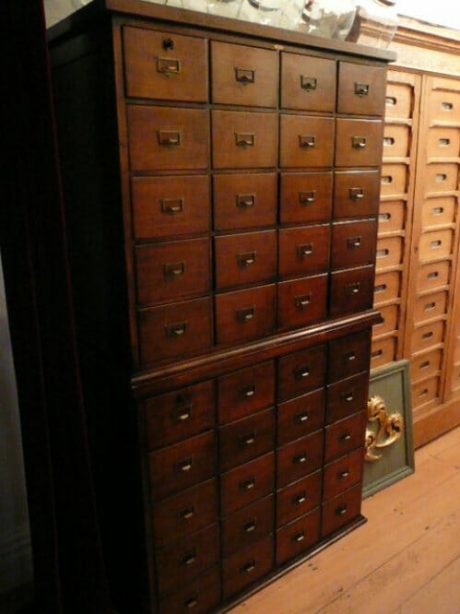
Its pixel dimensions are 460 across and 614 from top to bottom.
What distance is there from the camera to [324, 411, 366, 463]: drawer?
1.84m

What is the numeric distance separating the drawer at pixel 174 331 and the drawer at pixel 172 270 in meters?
0.03

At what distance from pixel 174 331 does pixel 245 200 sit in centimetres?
40

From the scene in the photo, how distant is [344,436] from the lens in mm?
1889

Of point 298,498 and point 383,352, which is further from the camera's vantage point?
point 383,352

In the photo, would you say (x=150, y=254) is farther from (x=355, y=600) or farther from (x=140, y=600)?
(x=355, y=600)

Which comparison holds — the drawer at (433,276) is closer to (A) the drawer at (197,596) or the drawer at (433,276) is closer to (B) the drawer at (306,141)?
(B) the drawer at (306,141)

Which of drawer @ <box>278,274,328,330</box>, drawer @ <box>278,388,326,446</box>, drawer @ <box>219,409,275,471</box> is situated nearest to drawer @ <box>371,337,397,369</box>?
drawer @ <box>278,388,326,446</box>

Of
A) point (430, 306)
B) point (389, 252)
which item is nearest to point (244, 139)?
point (389, 252)

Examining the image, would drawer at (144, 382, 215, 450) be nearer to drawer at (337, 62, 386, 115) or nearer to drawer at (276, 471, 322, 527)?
drawer at (276, 471, 322, 527)

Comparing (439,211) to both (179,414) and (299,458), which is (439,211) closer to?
(299,458)

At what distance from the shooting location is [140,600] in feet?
5.10

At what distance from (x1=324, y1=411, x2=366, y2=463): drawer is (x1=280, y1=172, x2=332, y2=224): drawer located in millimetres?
764

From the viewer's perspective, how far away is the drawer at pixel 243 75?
1.25 m

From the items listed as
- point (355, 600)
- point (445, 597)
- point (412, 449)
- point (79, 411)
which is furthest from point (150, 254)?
point (412, 449)
